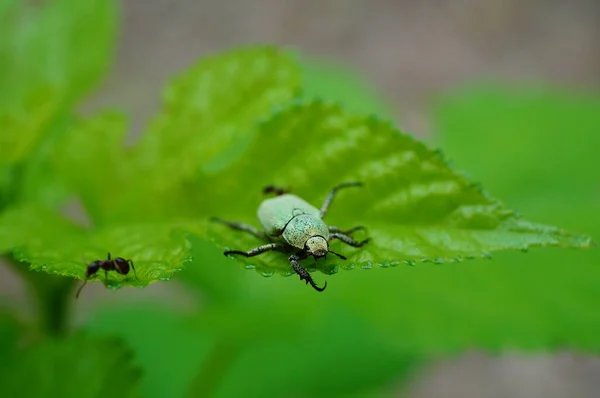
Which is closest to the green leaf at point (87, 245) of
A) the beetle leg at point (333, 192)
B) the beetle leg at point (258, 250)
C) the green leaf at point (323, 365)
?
the beetle leg at point (258, 250)

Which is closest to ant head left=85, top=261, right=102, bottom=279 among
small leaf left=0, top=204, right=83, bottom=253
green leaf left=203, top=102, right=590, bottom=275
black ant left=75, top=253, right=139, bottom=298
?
black ant left=75, top=253, right=139, bottom=298

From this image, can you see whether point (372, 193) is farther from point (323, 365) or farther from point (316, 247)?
point (323, 365)

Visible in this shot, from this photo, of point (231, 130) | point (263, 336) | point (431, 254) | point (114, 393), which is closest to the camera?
point (431, 254)

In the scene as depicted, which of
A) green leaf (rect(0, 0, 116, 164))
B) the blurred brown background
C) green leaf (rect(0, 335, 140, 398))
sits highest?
the blurred brown background

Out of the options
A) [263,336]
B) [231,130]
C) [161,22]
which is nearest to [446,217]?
[231,130]

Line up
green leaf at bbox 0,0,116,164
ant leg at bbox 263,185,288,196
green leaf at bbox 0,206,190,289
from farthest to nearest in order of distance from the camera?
green leaf at bbox 0,0,116,164
ant leg at bbox 263,185,288,196
green leaf at bbox 0,206,190,289

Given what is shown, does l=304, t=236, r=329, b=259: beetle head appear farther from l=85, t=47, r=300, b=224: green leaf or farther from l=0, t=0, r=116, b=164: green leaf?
l=0, t=0, r=116, b=164: green leaf

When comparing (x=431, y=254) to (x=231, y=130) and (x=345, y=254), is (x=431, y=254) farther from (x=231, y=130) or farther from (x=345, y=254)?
(x=231, y=130)
